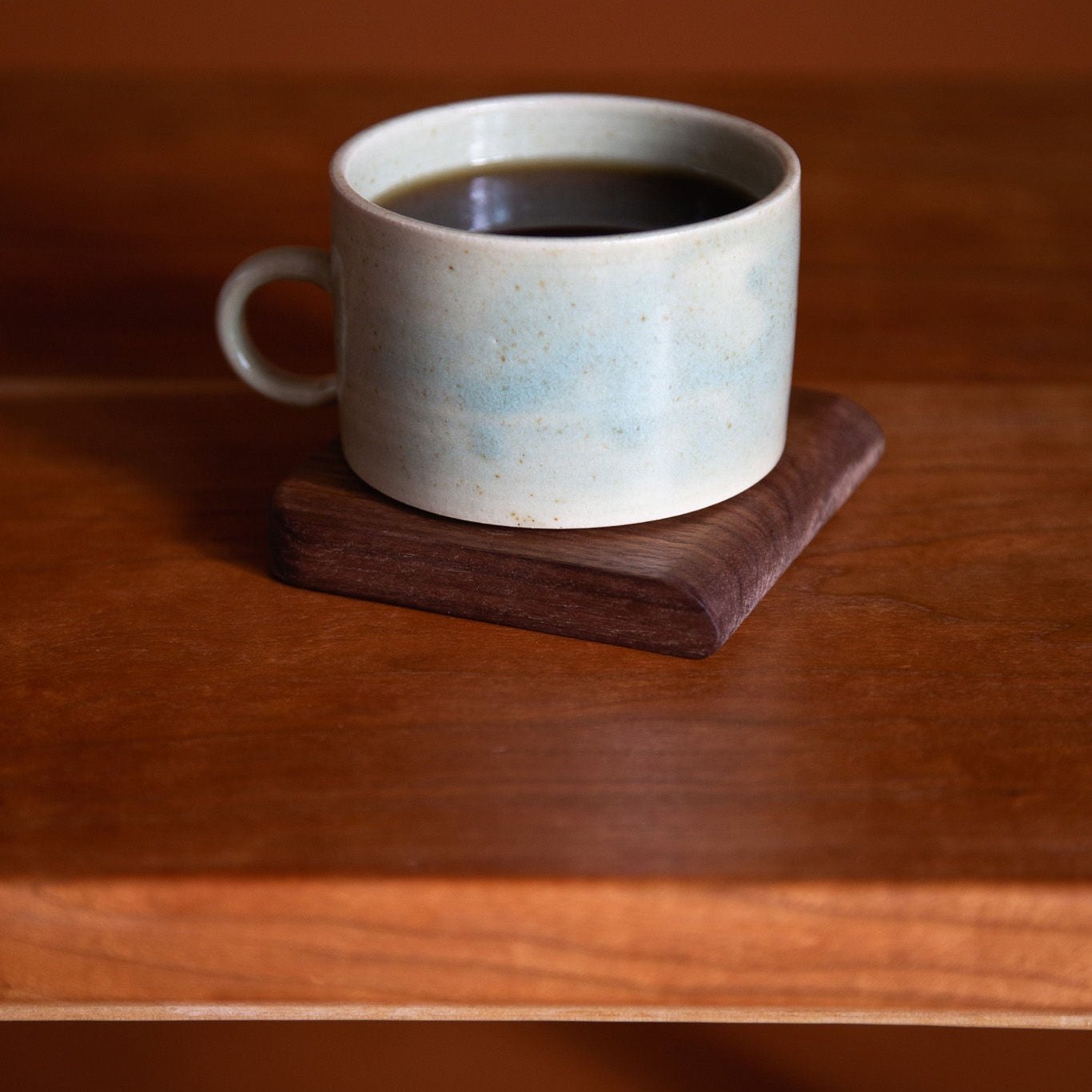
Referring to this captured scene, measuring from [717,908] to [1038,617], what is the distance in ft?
0.53

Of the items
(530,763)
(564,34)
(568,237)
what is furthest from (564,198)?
(564,34)

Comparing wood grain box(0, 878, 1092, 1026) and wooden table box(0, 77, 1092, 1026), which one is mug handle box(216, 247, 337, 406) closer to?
wooden table box(0, 77, 1092, 1026)

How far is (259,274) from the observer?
0.49 metres

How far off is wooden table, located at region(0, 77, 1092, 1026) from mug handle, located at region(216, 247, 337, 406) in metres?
0.04

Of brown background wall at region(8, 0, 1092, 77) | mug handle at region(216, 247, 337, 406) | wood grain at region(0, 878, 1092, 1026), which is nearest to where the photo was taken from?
wood grain at region(0, 878, 1092, 1026)

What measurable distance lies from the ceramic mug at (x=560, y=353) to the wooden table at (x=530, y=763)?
5 centimetres

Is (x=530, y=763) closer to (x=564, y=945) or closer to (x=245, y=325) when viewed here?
(x=564, y=945)

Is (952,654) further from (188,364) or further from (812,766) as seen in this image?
(188,364)

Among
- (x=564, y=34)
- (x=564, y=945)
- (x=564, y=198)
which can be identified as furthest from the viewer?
(x=564, y=34)

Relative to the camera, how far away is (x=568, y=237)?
43 cm

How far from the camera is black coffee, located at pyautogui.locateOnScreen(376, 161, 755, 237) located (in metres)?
0.48

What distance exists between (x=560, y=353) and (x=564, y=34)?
789 mm

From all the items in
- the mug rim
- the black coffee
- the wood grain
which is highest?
the mug rim

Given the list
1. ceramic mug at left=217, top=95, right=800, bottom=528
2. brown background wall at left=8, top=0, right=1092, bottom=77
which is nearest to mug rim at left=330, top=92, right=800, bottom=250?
ceramic mug at left=217, top=95, right=800, bottom=528
